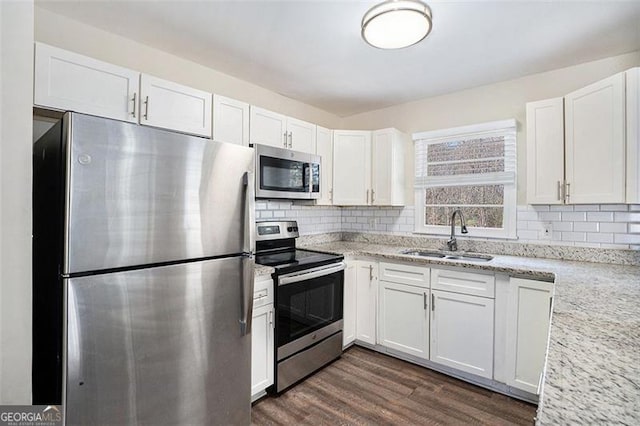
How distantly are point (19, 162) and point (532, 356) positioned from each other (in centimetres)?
286

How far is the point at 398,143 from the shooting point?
3.25 metres

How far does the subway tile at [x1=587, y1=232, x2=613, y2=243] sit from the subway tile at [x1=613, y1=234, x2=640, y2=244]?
0.09ft

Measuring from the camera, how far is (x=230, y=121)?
7.67 feet

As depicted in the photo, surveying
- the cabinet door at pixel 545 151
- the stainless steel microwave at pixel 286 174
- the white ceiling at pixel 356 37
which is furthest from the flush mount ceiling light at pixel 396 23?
the cabinet door at pixel 545 151

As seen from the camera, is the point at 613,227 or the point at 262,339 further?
the point at 613,227

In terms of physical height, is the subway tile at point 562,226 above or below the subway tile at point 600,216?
below

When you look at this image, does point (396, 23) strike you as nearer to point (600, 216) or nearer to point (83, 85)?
point (83, 85)

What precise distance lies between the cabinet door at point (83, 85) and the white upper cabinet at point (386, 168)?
2.15m

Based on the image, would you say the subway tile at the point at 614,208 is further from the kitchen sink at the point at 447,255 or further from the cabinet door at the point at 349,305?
the cabinet door at the point at 349,305

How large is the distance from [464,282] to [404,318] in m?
0.62

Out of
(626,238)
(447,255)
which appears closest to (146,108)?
(447,255)

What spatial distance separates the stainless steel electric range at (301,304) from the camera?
2.25 meters

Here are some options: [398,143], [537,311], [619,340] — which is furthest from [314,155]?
[619,340]

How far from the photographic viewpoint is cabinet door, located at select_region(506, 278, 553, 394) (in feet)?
6.83
